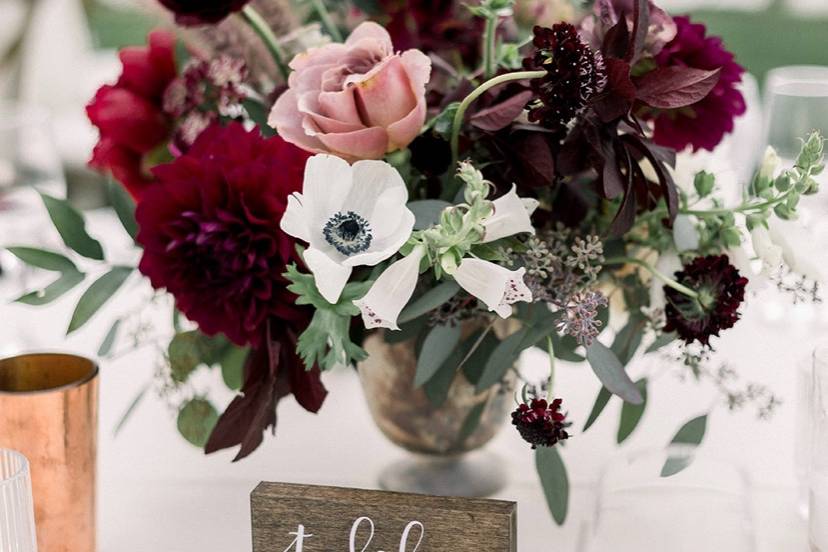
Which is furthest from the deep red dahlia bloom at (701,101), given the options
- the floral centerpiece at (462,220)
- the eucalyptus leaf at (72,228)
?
the eucalyptus leaf at (72,228)

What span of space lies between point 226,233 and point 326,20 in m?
0.31

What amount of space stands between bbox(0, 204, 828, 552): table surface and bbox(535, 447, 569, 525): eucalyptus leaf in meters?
0.05

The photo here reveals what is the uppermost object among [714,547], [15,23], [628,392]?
[628,392]

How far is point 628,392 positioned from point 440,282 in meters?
0.14

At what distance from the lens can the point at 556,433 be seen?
562mm

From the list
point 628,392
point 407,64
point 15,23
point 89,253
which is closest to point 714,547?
point 628,392

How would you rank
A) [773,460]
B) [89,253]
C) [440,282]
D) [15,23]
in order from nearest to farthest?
[440,282]
[89,253]
[773,460]
[15,23]

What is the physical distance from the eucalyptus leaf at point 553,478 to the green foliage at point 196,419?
0.24 meters

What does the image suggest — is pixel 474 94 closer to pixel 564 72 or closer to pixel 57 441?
pixel 564 72

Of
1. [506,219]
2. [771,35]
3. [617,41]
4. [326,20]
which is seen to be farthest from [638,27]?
[771,35]

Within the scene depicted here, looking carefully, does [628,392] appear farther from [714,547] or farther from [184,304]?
[184,304]

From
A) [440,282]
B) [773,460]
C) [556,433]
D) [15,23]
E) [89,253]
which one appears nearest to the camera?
[556,433]

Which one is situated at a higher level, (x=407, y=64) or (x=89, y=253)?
(x=407, y=64)

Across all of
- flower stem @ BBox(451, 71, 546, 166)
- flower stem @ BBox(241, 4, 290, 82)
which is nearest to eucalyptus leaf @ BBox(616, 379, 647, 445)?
flower stem @ BBox(451, 71, 546, 166)
